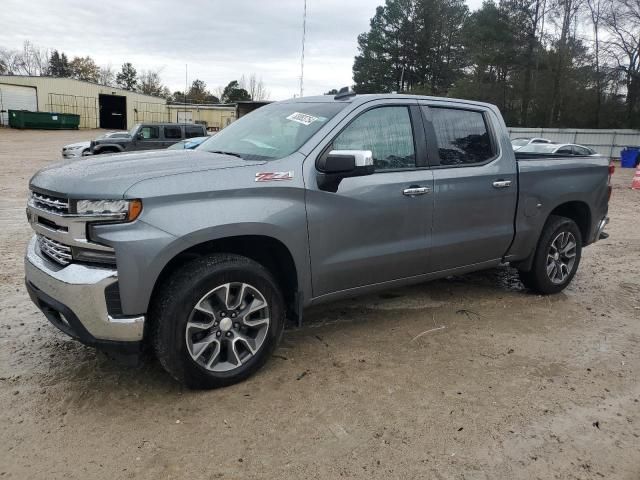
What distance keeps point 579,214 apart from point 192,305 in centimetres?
438

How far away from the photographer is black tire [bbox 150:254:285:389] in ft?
9.89

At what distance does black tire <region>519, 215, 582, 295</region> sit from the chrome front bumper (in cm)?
387

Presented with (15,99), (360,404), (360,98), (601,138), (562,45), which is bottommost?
(360,404)

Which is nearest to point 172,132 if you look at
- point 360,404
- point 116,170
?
point 116,170

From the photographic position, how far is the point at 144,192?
287 cm

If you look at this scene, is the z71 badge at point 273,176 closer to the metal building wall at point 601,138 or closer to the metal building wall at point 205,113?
the metal building wall at point 601,138

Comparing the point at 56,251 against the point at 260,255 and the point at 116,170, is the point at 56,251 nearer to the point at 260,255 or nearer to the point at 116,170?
the point at 116,170

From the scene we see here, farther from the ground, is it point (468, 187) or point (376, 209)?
point (468, 187)

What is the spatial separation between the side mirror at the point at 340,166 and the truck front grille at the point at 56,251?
1608 millimetres

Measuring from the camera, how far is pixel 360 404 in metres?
3.17

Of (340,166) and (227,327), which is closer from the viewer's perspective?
(227,327)

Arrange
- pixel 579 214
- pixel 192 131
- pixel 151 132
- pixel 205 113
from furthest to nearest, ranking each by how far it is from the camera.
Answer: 1. pixel 205 113
2. pixel 192 131
3. pixel 151 132
4. pixel 579 214

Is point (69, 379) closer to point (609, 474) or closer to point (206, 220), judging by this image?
point (206, 220)

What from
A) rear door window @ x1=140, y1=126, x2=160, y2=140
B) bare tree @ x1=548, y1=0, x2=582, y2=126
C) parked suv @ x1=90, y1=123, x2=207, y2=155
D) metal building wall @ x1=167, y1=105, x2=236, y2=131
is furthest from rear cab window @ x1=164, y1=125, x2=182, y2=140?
metal building wall @ x1=167, y1=105, x2=236, y2=131
